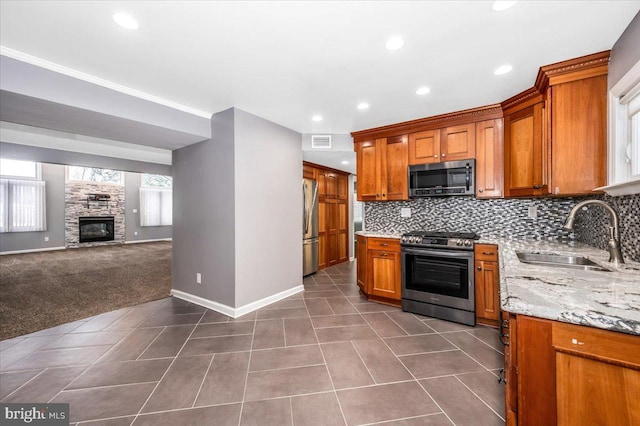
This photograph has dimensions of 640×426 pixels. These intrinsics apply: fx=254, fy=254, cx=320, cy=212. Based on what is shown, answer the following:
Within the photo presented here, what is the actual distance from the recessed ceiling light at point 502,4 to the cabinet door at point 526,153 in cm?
122

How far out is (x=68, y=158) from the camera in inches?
218

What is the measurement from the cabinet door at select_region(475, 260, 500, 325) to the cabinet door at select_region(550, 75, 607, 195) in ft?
3.13

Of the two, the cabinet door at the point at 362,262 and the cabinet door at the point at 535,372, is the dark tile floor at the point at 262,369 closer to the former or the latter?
the cabinet door at the point at 362,262

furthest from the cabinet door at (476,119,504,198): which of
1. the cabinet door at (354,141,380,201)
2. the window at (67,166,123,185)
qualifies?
the window at (67,166,123,185)

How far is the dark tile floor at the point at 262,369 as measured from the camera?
156 centimetres

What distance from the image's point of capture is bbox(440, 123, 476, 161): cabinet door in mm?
3025

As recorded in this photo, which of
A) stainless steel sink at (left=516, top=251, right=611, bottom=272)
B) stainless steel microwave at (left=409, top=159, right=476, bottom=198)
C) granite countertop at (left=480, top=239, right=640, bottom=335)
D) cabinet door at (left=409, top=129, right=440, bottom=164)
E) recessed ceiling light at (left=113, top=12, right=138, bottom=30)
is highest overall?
recessed ceiling light at (left=113, top=12, right=138, bottom=30)

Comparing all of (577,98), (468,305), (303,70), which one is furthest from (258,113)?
(468,305)

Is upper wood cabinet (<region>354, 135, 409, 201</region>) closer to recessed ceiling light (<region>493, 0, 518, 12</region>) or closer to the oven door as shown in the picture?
the oven door

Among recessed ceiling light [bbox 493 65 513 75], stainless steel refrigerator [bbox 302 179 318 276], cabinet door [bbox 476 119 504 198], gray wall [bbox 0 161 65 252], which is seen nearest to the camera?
recessed ceiling light [bbox 493 65 513 75]

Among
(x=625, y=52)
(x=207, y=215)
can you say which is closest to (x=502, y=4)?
(x=625, y=52)

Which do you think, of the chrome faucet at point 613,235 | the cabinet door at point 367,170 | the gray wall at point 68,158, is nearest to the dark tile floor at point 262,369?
the chrome faucet at point 613,235

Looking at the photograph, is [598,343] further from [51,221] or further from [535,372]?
[51,221]

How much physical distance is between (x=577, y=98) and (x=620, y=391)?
2.19 metres
